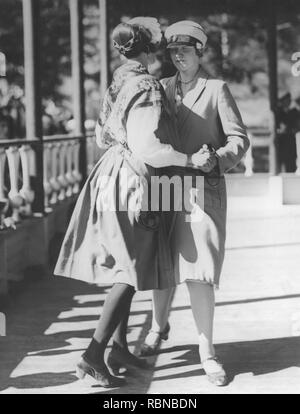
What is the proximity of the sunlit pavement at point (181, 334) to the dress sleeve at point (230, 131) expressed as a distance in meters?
0.96

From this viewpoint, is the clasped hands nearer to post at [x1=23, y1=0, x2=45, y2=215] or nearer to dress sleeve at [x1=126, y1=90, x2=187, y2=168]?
dress sleeve at [x1=126, y1=90, x2=187, y2=168]

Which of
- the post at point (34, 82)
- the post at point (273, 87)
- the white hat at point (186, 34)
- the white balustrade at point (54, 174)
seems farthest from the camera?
the post at point (273, 87)

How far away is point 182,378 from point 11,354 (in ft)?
3.13

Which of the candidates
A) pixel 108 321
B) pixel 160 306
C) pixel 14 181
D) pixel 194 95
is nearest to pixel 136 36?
pixel 194 95

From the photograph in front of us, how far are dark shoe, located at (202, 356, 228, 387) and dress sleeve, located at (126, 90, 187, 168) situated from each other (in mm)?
919

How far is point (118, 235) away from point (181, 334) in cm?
118

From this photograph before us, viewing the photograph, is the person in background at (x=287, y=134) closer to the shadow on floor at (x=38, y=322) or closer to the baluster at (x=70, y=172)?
the baluster at (x=70, y=172)

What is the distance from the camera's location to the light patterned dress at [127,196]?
404cm

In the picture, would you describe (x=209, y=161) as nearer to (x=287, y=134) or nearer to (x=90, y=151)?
(x=90, y=151)

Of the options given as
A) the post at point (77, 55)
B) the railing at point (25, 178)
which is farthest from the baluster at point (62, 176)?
the post at point (77, 55)

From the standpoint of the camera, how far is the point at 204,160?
4.11 meters

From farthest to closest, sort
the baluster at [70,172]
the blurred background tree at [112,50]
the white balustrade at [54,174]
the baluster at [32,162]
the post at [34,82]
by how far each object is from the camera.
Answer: the blurred background tree at [112,50] → the baluster at [70,172] → the white balustrade at [54,174] → the baluster at [32,162] → the post at [34,82]

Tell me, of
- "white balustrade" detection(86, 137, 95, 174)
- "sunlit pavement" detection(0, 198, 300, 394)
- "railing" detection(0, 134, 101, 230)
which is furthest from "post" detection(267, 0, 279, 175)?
"sunlit pavement" detection(0, 198, 300, 394)
